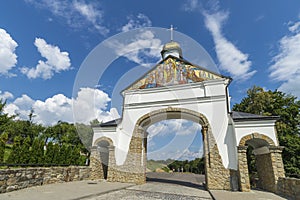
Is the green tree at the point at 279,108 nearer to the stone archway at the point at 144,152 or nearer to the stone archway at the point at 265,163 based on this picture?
the stone archway at the point at 265,163

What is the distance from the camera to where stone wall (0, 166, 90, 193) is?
5.79 m

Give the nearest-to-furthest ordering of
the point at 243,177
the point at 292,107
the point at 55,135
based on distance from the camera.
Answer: the point at 243,177, the point at 292,107, the point at 55,135

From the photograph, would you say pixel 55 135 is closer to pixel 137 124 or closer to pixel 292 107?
pixel 137 124

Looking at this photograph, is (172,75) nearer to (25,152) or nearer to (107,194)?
(107,194)

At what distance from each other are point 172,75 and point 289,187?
7.72m

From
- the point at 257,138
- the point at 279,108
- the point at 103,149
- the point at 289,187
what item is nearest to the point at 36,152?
the point at 103,149

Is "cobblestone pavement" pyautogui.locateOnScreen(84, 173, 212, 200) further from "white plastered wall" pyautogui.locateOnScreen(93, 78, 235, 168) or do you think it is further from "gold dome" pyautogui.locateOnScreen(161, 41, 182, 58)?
"gold dome" pyautogui.locateOnScreen(161, 41, 182, 58)

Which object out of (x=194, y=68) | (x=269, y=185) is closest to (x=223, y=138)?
(x=269, y=185)

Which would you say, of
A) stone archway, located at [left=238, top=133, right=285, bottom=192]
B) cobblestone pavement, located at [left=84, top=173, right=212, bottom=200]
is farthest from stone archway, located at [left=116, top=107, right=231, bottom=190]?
cobblestone pavement, located at [left=84, top=173, right=212, bottom=200]

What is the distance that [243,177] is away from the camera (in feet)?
25.9

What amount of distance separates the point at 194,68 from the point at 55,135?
26328mm

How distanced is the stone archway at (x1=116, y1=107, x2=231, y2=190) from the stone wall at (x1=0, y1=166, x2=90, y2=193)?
8.53 feet

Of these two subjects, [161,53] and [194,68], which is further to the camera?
[161,53]

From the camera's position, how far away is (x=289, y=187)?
670cm
